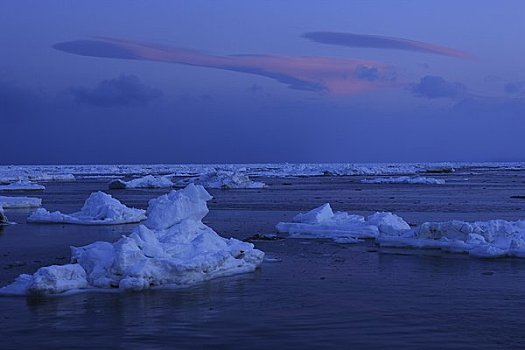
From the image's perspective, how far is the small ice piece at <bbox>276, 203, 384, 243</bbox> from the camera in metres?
19.5

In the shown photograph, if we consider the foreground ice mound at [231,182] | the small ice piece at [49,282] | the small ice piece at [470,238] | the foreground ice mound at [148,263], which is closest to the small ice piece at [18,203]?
the foreground ice mound at [148,263]

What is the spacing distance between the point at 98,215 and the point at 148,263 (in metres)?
13.7

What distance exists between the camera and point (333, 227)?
20.4m

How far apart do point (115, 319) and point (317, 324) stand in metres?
3.04

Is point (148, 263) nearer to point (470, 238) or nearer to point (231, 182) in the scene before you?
point (470, 238)

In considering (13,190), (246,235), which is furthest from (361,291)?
(13,190)

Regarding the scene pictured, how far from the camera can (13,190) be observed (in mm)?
51625

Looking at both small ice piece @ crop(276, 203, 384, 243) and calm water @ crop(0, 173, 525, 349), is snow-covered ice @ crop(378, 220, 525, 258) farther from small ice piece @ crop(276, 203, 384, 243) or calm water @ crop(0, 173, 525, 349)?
small ice piece @ crop(276, 203, 384, 243)

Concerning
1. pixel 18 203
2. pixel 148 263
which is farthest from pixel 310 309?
pixel 18 203

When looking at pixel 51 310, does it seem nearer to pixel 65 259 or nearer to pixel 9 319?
pixel 9 319

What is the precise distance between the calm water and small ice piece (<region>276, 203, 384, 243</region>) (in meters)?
3.08

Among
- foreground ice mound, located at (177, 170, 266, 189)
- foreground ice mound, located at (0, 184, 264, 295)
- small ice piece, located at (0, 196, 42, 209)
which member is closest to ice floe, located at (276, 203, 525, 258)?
foreground ice mound, located at (0, 184, 264, 295)

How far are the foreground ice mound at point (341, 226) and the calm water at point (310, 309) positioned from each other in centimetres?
259

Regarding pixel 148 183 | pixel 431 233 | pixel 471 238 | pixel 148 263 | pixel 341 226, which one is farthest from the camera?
pixel 148 183
